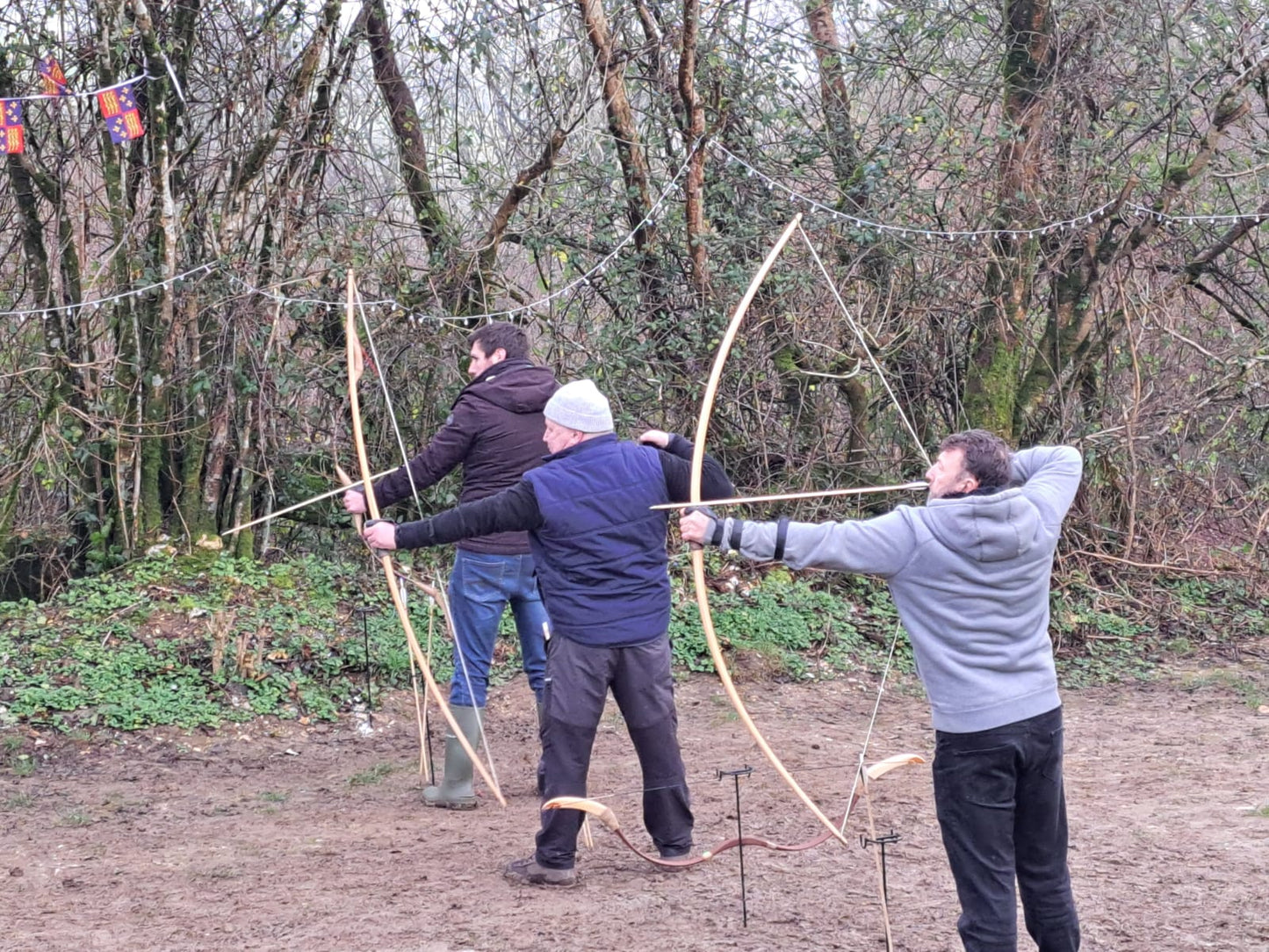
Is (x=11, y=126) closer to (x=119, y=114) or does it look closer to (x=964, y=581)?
(x=119, y=114)

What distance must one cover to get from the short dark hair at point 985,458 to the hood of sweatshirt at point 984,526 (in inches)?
2.8

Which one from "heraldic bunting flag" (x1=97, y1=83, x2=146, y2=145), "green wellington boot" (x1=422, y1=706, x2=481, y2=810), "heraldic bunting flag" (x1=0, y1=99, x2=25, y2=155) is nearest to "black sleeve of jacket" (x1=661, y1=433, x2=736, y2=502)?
"green wellington boot" (x1=422, y1=706, x2=481, y2=810)

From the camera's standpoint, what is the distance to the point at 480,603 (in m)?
4.75

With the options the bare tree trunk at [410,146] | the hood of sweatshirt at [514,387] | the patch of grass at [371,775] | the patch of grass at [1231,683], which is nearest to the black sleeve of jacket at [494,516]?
the hood of sweatshirt at [514,387]

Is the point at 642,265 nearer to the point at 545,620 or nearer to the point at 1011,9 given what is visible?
the point at 1011,9

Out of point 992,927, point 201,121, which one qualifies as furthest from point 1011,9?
point 992,927

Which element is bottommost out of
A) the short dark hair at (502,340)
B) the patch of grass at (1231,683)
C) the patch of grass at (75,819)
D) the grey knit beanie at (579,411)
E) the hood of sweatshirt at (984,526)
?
the patch of grass at (1231,683)

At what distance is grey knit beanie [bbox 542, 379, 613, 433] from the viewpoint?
3.91 meters

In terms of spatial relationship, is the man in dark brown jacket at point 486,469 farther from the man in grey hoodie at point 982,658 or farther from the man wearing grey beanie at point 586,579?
the man in grey hoodie at point 982,658

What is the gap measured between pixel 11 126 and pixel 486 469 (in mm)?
3750

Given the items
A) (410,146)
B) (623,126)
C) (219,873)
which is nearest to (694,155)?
(623,126)

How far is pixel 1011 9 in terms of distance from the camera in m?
8.33

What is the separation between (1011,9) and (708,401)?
564 cm

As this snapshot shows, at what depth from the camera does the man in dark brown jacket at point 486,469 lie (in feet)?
15.5
